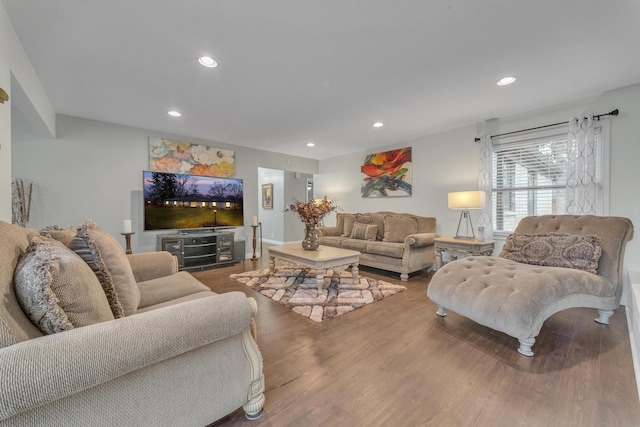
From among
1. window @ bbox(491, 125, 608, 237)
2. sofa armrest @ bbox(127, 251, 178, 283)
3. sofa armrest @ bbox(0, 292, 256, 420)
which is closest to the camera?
sofa armrest @ bbox(0, 292, 256, 420)

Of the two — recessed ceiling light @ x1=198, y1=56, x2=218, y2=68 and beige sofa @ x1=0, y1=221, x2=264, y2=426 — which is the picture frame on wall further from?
beige sofa @ x1=0, y1=221, x2=264, y2=426

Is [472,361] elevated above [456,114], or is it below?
below

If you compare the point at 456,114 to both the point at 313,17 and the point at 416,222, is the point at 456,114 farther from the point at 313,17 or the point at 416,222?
the point at 313,17

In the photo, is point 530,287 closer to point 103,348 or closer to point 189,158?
point 103,348

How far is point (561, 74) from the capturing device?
8.37 feet

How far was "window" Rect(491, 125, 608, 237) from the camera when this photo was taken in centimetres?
334

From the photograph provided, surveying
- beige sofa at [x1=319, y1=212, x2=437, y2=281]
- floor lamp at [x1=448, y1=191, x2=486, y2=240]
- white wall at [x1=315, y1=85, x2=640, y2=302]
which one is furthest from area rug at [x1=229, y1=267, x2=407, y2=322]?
white wall at [x1=315, y1=85, x2=640, y2=302]

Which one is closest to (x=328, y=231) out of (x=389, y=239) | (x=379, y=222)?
(x=379, y=222)

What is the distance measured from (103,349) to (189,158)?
425cm

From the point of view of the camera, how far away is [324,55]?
A: 222cm

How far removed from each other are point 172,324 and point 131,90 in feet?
9.48

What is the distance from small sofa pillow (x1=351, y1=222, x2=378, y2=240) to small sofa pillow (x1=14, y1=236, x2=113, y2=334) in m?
3.87

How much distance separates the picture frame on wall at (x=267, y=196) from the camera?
768 centimetres

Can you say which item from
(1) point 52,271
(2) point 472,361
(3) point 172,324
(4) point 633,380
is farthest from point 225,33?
(4) point 633,380
